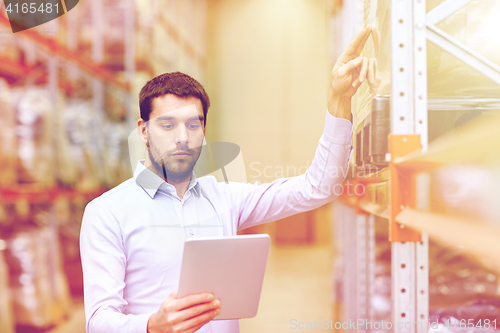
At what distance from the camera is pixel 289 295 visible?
116 inches

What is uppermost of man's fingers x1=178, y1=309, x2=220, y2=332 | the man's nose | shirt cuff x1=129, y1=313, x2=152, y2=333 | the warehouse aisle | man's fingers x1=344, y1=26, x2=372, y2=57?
man's fingers x1=344, y1=26, x2=372, y2=57

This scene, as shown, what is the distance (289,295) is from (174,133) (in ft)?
7.14

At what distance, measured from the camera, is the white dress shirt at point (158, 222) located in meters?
0.93

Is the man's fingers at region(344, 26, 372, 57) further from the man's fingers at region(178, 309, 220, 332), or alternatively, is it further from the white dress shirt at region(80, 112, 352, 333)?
the man's fingers at region(178, 309, 220, 332)

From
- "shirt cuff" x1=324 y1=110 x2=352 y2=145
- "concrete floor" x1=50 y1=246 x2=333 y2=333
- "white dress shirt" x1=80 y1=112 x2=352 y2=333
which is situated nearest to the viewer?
"white dress shirt" x1=80 y1=112 x2=352 y2=333

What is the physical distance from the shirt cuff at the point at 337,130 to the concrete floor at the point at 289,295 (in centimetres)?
146

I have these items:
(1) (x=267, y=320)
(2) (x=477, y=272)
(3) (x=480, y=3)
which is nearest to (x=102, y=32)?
(1) (x=267, y=320)

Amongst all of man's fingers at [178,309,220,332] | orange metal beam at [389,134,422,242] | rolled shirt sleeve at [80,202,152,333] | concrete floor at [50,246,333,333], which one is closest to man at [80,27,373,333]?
rolled shirt sleeve at [80,202,152,333]

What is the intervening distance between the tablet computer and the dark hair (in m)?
0.50

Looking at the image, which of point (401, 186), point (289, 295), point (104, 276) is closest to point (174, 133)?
point (104, 276)

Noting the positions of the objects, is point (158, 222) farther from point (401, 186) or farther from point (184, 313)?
point (401, 186)

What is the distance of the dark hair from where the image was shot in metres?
1.10

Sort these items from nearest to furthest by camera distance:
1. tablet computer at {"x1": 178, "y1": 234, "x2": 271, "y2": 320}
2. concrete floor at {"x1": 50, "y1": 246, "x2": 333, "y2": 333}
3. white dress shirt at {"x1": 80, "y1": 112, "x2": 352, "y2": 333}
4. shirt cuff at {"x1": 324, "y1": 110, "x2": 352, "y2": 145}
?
tablet computer at {"x1": 178, "y1": 234, "x2": 271, "y2": 320} < white dress shirt at {"x1": 80, "y1": 112, "x2": 352, "y2": 333} < shirt cuff at {"x1": 324, "y1": 110, "x2": 352, "y2": 145} < concrete floor at {"x1": 50, "y1": 246, "x2": 333, "y2": 333}

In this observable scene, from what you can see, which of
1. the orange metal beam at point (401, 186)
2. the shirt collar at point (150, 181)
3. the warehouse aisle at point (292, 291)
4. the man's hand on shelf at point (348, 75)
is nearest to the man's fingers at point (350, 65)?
the man's hand on shelf at point (348, 75)
